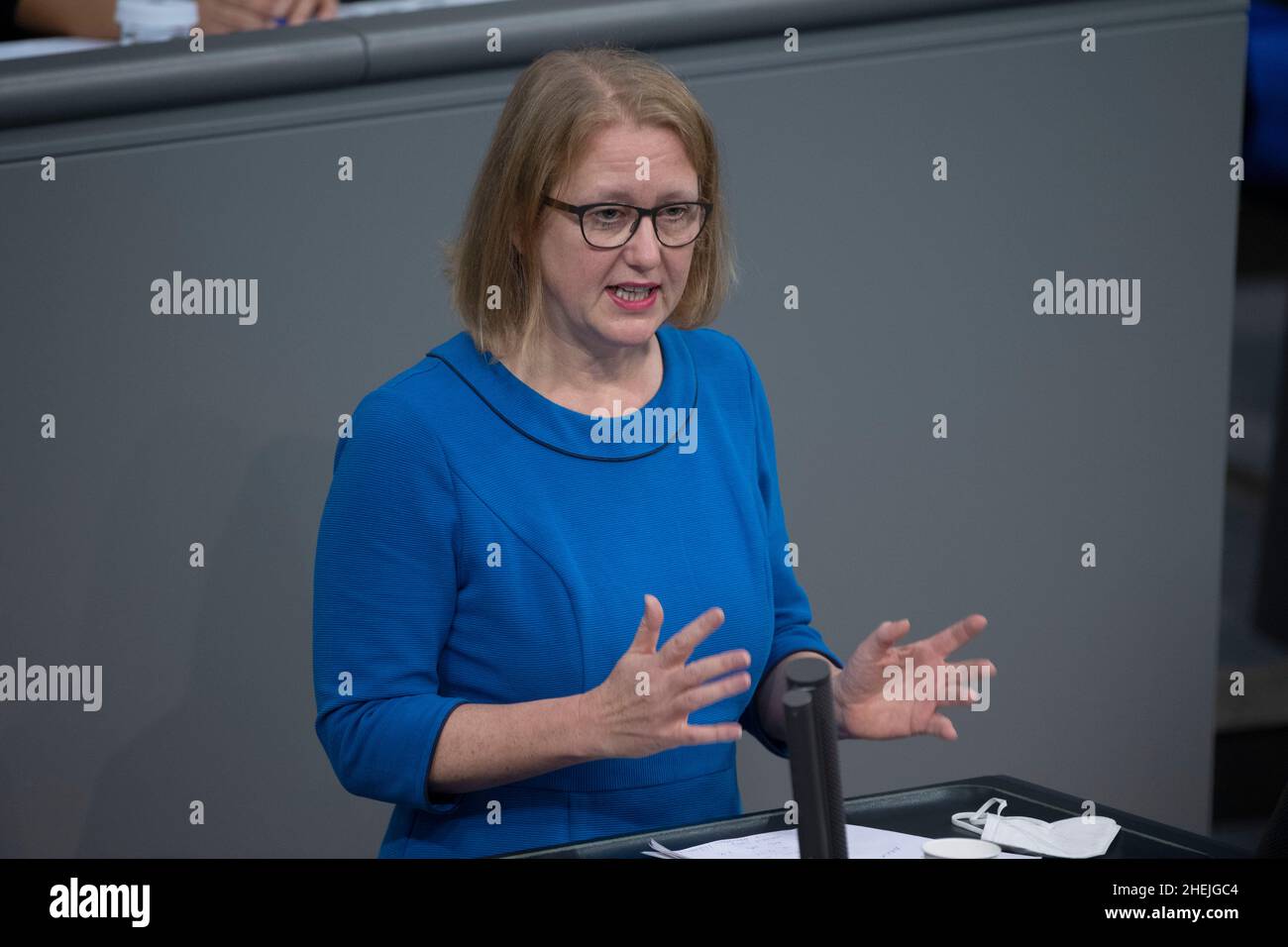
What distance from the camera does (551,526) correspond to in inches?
65.4

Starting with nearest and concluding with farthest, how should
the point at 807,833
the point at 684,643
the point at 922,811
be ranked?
the point at 807,833
the point at 684,643
the point at 922,811

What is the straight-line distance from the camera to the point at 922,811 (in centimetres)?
161

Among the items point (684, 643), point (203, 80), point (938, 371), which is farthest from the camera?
point (938, 371)

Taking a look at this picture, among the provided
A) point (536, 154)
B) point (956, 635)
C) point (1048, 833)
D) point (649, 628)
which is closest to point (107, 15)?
point (536, 154)

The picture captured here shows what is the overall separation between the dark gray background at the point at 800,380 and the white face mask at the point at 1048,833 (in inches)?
31.2

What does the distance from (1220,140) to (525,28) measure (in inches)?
39.7

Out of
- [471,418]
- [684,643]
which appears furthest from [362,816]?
[684,643]

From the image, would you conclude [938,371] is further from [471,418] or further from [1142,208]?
[471,418]

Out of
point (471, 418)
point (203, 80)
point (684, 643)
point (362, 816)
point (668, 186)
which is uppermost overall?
point (203, 80)

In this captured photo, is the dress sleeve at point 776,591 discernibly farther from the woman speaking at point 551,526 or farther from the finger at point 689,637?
the finger at point 689,637

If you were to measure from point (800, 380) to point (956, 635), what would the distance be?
0.78m

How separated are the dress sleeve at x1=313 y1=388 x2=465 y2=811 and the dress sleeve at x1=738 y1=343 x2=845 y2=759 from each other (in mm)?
383

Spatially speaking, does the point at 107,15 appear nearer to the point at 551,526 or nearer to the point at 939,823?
the point at 551,526

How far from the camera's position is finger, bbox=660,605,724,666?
1396mm
